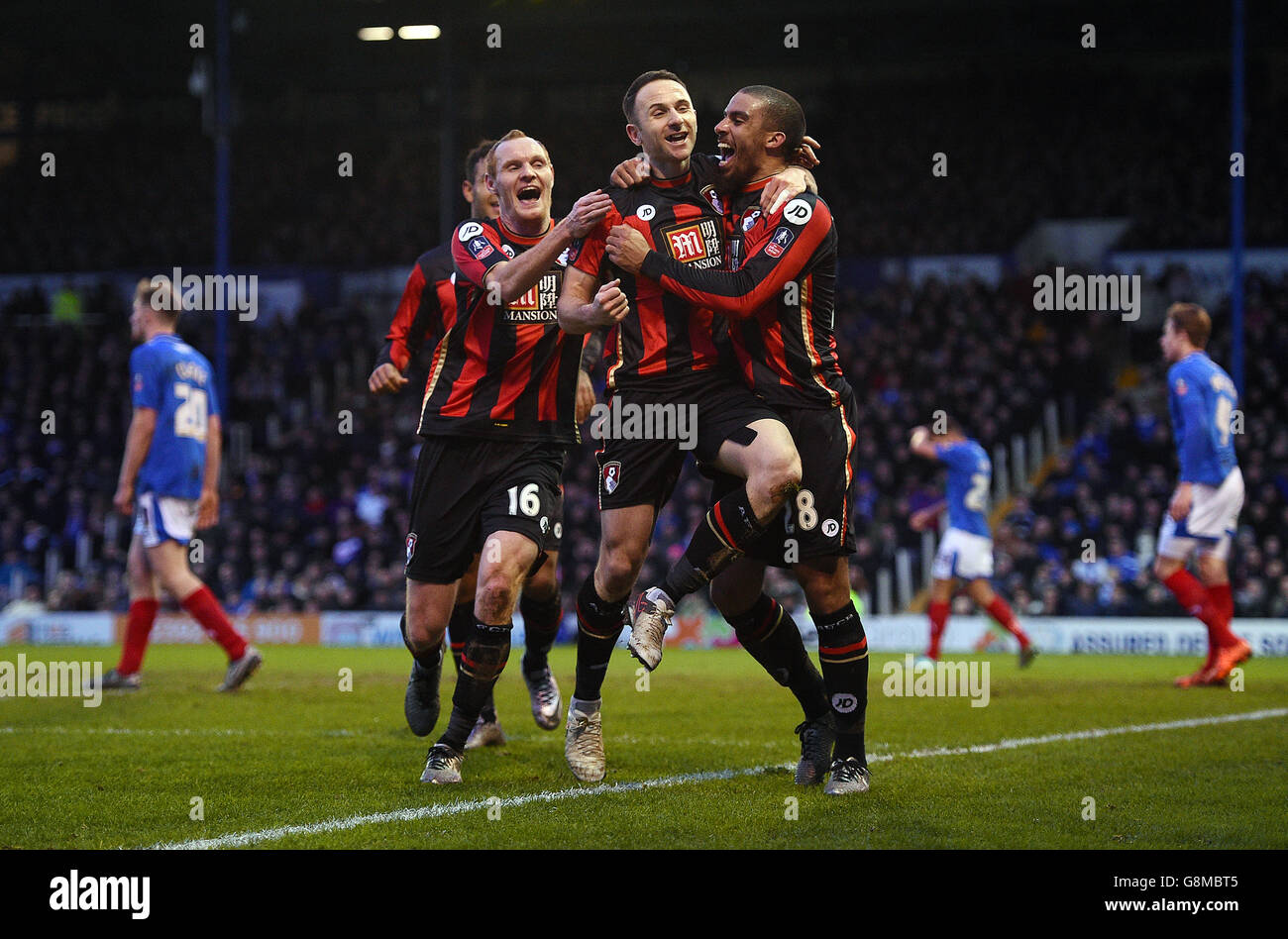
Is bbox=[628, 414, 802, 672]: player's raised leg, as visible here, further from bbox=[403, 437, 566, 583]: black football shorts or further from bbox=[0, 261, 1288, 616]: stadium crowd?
bbox=[0, 261, 1288, 616]: stadium crowd

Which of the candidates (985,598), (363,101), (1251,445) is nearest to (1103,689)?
(985,598)

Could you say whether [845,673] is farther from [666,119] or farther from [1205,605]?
[1205,605]

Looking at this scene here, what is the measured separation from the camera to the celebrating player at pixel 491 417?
5785mm

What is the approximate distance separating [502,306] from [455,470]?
27.7 inches

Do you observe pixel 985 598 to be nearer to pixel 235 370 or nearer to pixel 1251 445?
pixel 1251 445

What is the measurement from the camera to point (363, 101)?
33719 millimetres

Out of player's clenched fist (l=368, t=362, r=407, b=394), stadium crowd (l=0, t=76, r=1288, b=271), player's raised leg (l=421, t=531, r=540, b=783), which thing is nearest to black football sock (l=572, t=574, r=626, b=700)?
player's raised leg (l=421, t=531, r=540, b=783)

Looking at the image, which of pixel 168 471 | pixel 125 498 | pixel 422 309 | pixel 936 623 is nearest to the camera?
pixel 422 309

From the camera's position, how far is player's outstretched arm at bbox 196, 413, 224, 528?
9.09m
